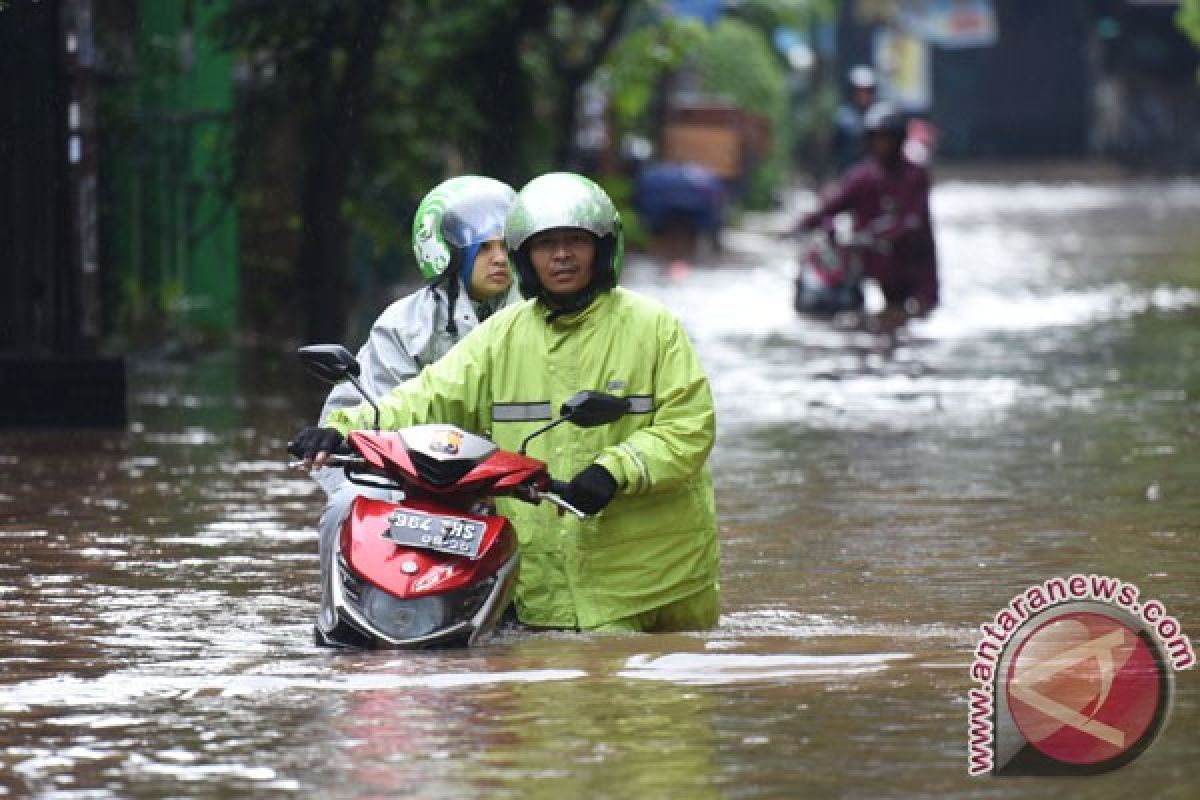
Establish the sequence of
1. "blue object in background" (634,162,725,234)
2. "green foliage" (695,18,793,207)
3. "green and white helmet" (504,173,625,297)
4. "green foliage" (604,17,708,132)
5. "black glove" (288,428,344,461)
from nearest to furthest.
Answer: "black glove" (288,428,344,461) < "green and white helmet" (504,173,625,297) < "green foliage" (604,17,708,132) < "blue object in background" (634,162,725,234) < "green foliage" (695,18,793,207)

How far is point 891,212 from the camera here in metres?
23.4

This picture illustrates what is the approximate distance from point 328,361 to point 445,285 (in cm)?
99

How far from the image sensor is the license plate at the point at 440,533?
333 inches

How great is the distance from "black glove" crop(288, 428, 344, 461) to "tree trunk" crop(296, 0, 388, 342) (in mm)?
10915

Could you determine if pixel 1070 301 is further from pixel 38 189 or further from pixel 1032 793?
pixel 1032 793

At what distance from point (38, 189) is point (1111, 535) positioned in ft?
23.8

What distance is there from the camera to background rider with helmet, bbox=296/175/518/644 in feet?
30.6

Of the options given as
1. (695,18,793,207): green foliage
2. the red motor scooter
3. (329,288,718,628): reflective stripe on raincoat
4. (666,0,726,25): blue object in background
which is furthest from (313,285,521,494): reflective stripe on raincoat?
(695,18,793,207): green foliage

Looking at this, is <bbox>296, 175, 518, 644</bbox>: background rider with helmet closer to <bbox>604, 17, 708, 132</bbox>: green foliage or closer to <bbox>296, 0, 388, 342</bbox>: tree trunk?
<bbox>296, 0, 388, 342</bbox>: tree trunk

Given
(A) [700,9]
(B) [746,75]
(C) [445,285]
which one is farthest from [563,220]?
(B) [746,75]

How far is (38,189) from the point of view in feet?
56.1

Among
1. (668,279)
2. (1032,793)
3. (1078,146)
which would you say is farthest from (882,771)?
(1078,146)

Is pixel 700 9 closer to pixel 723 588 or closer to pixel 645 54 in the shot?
pixel 645 54

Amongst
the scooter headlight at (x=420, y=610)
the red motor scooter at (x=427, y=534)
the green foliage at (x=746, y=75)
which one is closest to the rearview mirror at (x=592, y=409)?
the red motor scooter at (x=427, y=534)
